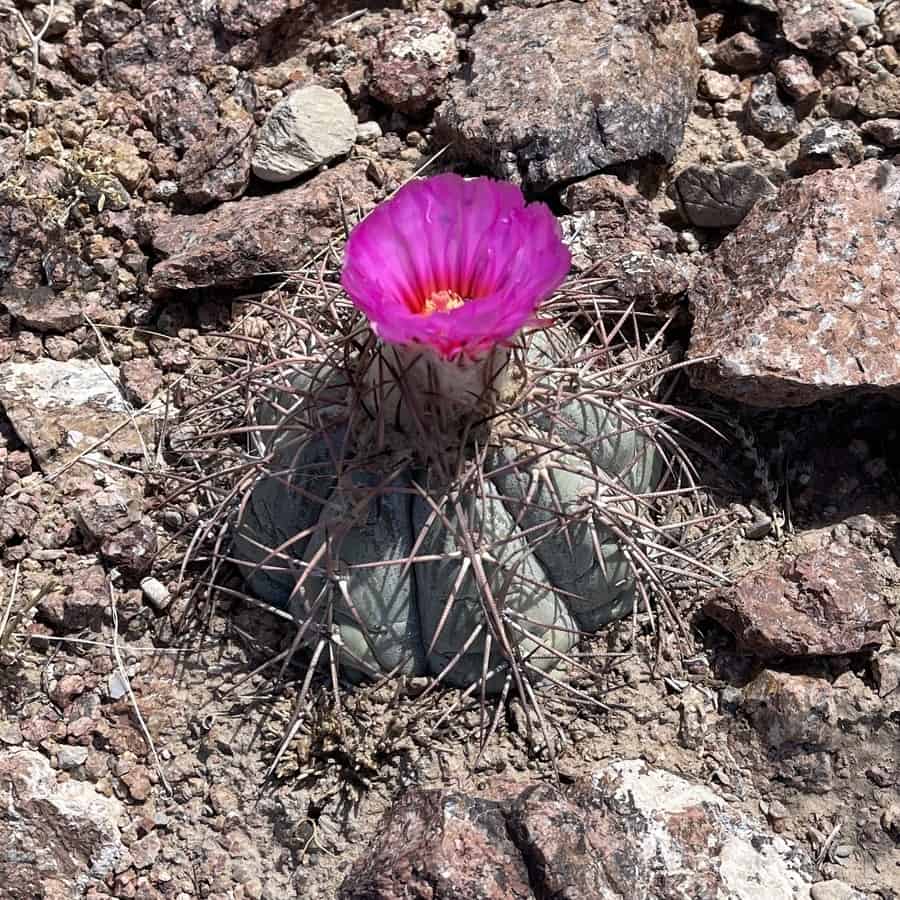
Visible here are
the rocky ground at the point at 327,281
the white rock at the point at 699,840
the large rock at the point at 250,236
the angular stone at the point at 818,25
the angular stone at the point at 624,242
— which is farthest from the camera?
the angular stone at the point at 818,25

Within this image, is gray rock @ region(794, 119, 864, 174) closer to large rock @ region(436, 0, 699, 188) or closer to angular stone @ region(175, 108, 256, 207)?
large rock @ region(436, 0, 699, 188)

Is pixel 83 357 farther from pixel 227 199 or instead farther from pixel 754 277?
pixel 754 277

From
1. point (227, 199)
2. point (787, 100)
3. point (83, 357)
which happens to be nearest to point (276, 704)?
point (83, 357)

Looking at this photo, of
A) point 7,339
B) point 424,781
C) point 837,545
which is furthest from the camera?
point 7,339

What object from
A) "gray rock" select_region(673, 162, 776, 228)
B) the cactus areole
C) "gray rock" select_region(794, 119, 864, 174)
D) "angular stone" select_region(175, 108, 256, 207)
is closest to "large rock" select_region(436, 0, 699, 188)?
"gray rock" select_region(673, 162, 776, 228)

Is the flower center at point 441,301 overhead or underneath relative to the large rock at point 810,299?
overhead

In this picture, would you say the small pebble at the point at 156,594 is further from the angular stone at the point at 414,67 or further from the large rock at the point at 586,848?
the angular stone at the point at 414,67

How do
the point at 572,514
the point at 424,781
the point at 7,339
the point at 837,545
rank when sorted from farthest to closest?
the point at 7,339 < the point at 837,545 < the point at 424,781 < the point at 572,514

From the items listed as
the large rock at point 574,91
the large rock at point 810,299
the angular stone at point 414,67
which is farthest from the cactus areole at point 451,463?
the angular stone at point 414,67
